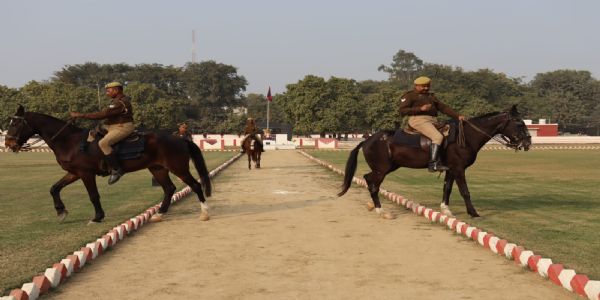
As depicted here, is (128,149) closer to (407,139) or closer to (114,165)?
(114,165)

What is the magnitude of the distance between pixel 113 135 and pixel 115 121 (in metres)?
0.37

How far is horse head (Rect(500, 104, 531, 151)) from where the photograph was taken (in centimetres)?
1209

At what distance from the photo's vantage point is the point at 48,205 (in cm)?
1423

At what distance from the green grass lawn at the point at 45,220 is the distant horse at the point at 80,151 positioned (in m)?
0.76

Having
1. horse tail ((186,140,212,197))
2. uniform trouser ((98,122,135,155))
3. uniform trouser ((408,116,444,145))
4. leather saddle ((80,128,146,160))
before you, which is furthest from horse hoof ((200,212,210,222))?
uniform trouser ((408,116,444,145))

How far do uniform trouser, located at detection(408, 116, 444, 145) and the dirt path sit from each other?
1757 mm

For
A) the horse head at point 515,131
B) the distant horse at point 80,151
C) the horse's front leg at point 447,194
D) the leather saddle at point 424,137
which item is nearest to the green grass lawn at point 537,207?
the horse's front leg at point 447,194

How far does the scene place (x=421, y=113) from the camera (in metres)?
12.0

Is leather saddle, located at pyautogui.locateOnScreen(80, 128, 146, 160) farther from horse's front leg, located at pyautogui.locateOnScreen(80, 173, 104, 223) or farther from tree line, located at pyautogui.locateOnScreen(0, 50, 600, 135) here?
tree line, located at pyautogui.locateOnScreen(0, 50, 600, 135)

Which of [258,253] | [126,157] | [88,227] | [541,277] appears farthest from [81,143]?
[541,277]

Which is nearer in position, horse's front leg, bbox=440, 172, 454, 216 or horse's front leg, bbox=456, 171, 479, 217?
horse's front leg, bbox=456, 171, 479, 217

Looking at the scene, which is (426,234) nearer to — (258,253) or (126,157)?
(258,253)

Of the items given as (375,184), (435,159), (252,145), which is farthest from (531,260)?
(252,145)

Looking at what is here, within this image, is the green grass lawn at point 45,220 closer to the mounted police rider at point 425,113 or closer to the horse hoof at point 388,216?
the horse hoof at point 388,216
